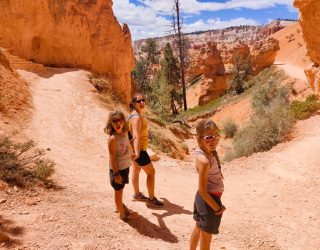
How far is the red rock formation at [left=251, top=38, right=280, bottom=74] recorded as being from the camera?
112ft

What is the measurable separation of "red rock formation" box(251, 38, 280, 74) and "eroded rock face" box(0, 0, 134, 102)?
20.8 m

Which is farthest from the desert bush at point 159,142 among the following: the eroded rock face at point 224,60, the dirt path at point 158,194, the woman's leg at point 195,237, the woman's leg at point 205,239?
the eroded rock face at point 224,60

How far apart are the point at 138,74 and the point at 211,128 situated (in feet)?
147

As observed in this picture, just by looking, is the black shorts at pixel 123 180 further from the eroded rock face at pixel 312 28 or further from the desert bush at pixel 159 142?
the eroded rock face at pixel 312 28

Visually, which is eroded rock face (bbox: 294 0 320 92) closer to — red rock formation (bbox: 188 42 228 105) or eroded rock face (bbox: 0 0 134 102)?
eroded rock face (bbox: 0 0 134 102)

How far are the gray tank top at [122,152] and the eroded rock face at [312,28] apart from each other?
32.7 feet

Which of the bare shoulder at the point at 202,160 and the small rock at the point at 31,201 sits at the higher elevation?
the bare shoulder at the point at 202,160

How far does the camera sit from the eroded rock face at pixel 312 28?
1248 cm

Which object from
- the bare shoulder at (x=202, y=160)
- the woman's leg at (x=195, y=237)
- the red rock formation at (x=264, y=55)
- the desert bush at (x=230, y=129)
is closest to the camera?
the bare shoulder at (x=202, y=160)

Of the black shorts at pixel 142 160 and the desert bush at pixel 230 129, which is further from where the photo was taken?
the desert bush at pixel 230 129

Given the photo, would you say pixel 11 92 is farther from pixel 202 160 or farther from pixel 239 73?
pixel 239 73

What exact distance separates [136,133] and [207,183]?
187cm

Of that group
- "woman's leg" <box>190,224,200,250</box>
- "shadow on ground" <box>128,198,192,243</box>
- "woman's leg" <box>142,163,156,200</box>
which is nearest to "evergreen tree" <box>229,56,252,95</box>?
"woman's leg" <box>142,163,156,200</box>

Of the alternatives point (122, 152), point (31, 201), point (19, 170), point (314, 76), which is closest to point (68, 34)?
point (314, 76)
